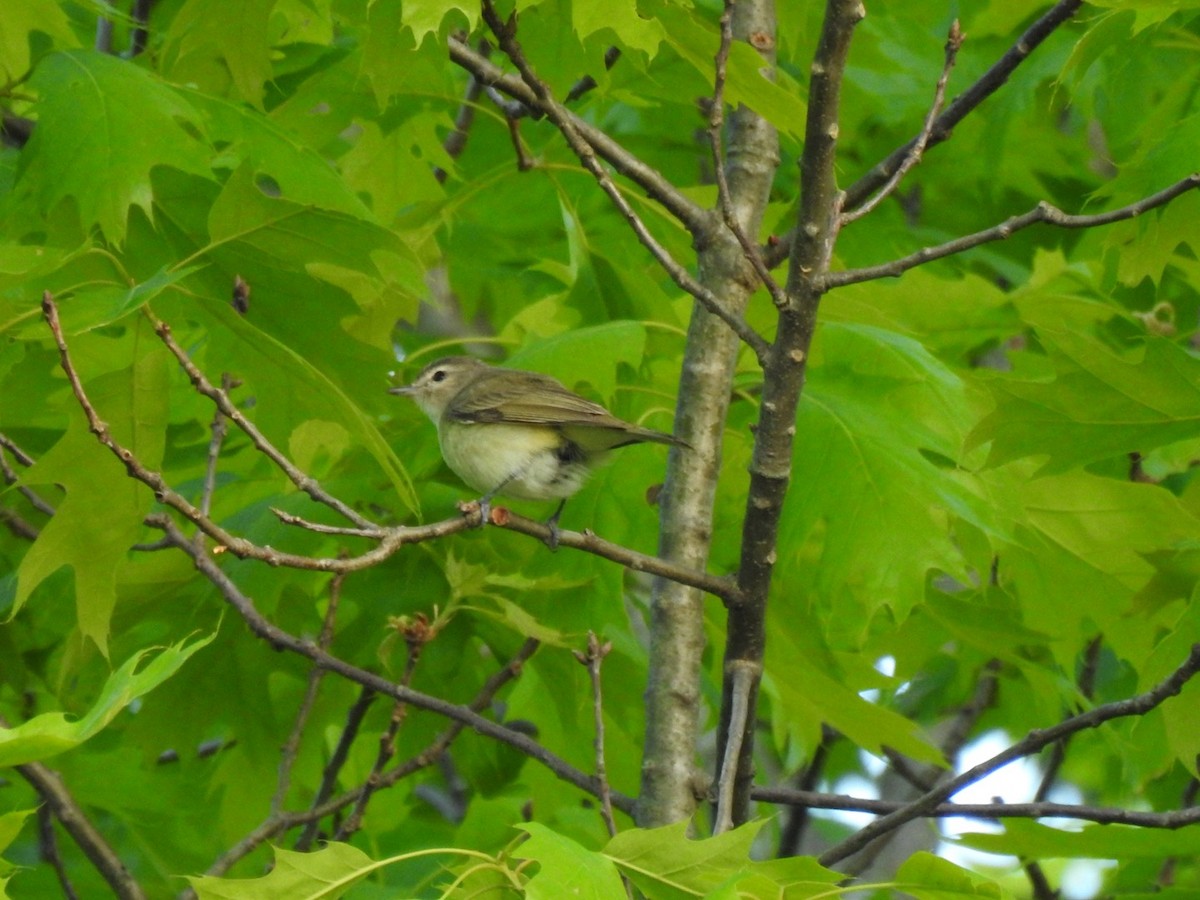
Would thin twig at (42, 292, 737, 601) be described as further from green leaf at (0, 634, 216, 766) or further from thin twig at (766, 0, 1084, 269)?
thin twig at (766, 0, 1084, 269)

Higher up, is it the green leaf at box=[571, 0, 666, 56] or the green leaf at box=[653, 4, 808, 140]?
the green leaf at box=[653, 4, 808, 140]

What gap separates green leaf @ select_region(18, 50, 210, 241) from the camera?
310cm

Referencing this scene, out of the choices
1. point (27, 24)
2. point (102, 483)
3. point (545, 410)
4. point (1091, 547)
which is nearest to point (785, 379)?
point (545, 410)

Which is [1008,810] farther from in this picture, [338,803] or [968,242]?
[338,803]

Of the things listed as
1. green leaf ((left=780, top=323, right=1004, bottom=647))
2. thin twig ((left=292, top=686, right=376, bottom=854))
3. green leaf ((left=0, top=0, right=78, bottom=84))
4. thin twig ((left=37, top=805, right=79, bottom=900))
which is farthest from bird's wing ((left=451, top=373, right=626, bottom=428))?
thin twig ((left=37, top=805, right=79, bottom=900))

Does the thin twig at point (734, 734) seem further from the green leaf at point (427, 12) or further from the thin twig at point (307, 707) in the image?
the green leaf at point (427, 12)

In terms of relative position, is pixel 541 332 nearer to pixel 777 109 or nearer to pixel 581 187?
pixel 581 187

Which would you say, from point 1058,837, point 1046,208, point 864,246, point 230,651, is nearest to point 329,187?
point 230,651

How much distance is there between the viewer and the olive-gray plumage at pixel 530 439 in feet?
12.4

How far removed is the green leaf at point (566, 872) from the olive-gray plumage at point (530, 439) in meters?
1.60

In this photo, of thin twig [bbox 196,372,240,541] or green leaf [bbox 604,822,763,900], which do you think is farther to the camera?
thin twig [bbox 196,372,240,541]

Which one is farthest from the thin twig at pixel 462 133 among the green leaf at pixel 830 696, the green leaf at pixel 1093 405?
the green leaf at pixel 1093 405

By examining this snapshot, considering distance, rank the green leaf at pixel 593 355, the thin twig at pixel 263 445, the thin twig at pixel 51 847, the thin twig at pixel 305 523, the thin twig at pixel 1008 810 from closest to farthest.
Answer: the thin twig at pixel 305 523 → the thin twig at pixel 263 445 → the thin twig at pixel 1008 810 → the green leaf at pixel 593 355 → the thin twig at pixel 51 847

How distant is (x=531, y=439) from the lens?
12.7ft
